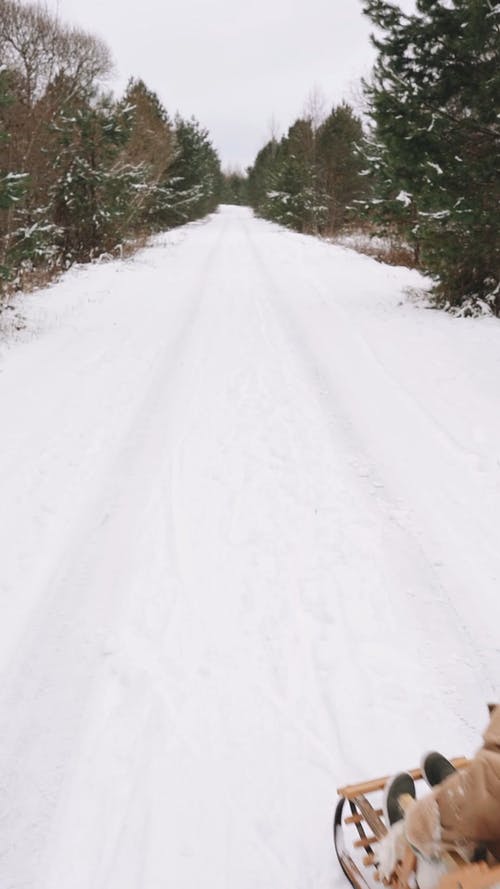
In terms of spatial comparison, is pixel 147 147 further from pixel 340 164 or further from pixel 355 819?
pixel 355 819

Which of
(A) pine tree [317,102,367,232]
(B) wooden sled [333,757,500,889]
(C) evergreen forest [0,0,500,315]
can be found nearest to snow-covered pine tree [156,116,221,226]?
(C) evergreen forest [0,0,500,315]

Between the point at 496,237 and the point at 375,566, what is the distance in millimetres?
7772

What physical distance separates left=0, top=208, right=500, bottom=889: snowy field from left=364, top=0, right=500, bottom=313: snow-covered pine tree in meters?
3.09

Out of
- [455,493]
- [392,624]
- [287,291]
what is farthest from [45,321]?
[392,624]

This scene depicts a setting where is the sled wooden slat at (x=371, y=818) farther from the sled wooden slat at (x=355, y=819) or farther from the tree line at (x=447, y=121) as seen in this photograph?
the tree line at (x=447, y=121)

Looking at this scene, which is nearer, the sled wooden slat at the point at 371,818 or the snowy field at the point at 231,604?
the sled wooden slat at the point at 371,818

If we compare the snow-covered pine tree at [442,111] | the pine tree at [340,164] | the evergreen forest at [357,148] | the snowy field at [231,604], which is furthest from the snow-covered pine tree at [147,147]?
the snowy field at [231,604]

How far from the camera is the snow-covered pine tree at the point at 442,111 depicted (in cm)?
856

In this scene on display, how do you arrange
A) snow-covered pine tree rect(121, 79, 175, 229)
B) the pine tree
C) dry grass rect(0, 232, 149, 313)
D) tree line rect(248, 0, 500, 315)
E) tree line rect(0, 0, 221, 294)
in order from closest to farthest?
tree line rect(248, 0, 500, 315), dry grass rect(0, 232, 149, 313), tree line rect(0, 0, 221, 294), snow-covered pine tree rect(121, 79, 175, 229), the pine tree

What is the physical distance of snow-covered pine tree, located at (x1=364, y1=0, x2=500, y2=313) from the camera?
337 inches

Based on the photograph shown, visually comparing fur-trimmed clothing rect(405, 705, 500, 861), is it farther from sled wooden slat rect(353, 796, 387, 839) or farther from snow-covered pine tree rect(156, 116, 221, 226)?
snow-covered pine tree rect(156, 116, 221, 226)

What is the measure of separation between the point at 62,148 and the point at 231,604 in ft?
55.3

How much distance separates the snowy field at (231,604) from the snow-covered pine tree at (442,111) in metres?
3.09

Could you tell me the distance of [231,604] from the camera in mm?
3432
